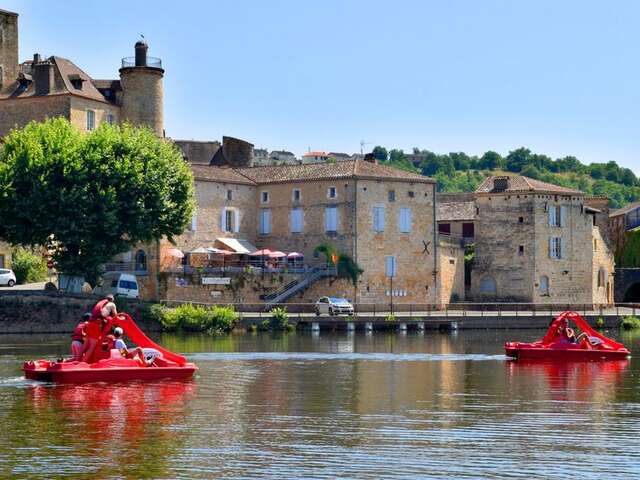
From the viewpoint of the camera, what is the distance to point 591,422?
32.8 m

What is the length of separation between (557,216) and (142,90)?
28.8m

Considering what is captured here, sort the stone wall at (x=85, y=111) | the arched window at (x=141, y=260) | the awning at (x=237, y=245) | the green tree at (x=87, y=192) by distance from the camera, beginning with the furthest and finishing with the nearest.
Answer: the awning at (x=237, y=245)
the stone wall at (x=85, y=111)
the arched window at (x=141, y=260)
the green tree at (x=87, y=192)

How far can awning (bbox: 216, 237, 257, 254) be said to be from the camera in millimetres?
82250

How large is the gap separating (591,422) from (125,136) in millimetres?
41881

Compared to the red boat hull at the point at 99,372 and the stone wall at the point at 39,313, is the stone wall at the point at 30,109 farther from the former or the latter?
the red boat hull at the point at 99,372

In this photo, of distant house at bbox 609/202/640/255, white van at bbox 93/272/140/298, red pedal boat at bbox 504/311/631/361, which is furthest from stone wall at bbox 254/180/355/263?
red pedal boat at bbox 504/311/631/361

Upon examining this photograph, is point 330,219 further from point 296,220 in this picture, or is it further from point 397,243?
point 397,243

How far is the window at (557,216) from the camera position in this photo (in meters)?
88.9

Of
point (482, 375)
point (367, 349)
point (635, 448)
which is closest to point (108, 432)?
point (635, 448)

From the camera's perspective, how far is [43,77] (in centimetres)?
8275

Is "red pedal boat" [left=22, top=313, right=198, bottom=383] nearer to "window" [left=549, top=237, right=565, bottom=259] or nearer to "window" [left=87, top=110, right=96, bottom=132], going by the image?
"window" [left=87, top=110, right=96, bottom=132]

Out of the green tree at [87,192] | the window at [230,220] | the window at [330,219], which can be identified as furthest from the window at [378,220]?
the green tree at [87,192]

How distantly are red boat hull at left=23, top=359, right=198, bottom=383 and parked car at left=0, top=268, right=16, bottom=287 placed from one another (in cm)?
3452

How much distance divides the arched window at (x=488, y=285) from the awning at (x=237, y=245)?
16041 mm
